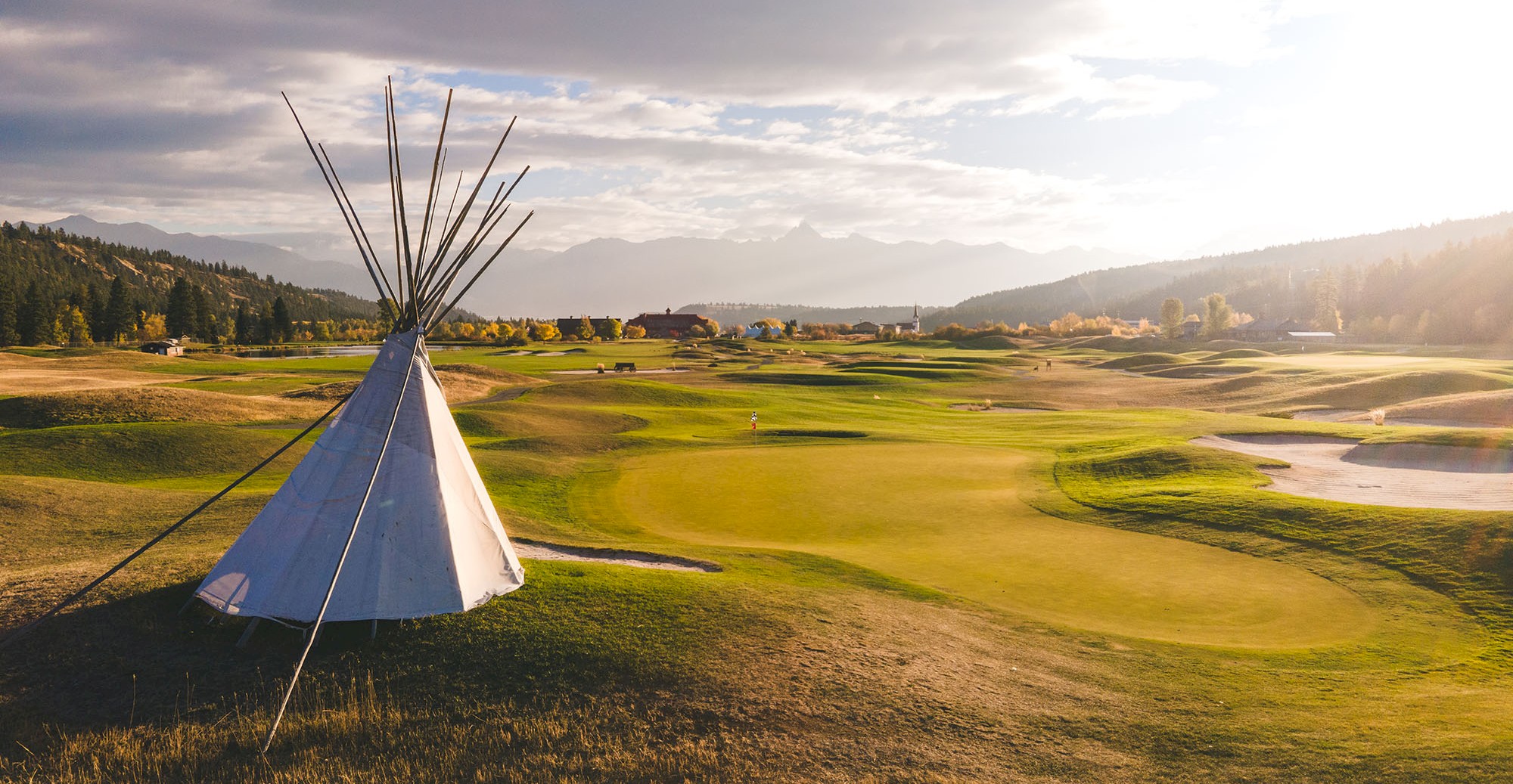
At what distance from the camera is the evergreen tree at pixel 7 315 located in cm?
9575

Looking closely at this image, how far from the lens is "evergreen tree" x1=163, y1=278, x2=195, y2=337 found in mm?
118500

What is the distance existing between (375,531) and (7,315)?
124m

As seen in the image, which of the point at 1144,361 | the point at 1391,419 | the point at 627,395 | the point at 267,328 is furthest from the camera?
the point at 267,328

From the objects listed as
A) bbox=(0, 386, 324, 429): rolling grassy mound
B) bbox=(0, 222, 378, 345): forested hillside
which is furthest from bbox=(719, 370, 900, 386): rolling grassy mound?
bbox=(0, 222, 378, 345): forested hillside

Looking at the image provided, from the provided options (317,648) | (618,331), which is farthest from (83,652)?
(618,331)

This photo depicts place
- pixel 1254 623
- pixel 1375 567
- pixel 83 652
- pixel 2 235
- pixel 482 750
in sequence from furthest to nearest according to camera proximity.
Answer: pixel 2 235 < pixel 1375 567 < pixel 1254 623 < pixel 83 652 < pixel 482 750

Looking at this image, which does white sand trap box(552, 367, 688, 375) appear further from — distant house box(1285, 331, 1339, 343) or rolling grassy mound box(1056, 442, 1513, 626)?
distant house box(1285, 331, 1339, 343)

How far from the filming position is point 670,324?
573 feet

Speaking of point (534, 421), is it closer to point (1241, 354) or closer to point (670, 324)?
point (1241, 354)

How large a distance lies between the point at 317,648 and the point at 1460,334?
136266 millimetres

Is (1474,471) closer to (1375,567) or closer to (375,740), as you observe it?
(1375,567)

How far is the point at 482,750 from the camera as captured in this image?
8.43m

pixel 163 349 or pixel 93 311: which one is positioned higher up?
pixel 93 311

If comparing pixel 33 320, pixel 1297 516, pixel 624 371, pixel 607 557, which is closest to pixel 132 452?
pixel 607 557
